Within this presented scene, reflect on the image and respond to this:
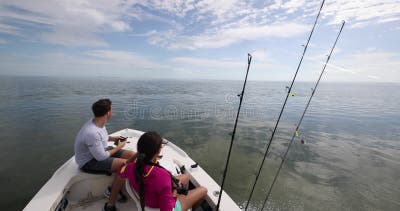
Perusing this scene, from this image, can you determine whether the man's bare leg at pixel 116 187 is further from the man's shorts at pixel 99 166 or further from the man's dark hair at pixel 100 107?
the man's dark hair at pixel 100 107

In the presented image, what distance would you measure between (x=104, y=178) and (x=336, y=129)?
56.1 feet

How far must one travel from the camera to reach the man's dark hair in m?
3.17

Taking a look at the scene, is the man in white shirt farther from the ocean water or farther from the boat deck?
the ocean water

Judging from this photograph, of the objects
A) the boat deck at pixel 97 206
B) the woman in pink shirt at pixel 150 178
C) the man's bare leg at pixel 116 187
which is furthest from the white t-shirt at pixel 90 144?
the woman in pink shirt at pixel 150 178

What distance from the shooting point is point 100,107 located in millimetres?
3184

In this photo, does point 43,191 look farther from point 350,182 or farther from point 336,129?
point 336,129

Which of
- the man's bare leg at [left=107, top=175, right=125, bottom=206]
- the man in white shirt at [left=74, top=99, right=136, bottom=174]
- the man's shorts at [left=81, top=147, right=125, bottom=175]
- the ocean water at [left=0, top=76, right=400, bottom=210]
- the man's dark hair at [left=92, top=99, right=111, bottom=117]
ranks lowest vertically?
the ocean water at [left=0, top=76, right=400, bottom=210]

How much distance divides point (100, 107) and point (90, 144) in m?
0.68

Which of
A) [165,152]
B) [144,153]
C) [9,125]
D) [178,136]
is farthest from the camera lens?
[9,125]

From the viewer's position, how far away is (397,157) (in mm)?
9688

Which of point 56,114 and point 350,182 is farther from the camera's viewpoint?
point 56,114

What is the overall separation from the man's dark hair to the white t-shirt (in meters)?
0.23

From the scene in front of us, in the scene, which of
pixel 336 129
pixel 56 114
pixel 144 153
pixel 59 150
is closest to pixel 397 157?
pixel 336 129

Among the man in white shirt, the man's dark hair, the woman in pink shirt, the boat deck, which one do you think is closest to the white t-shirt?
the man in white shirt
